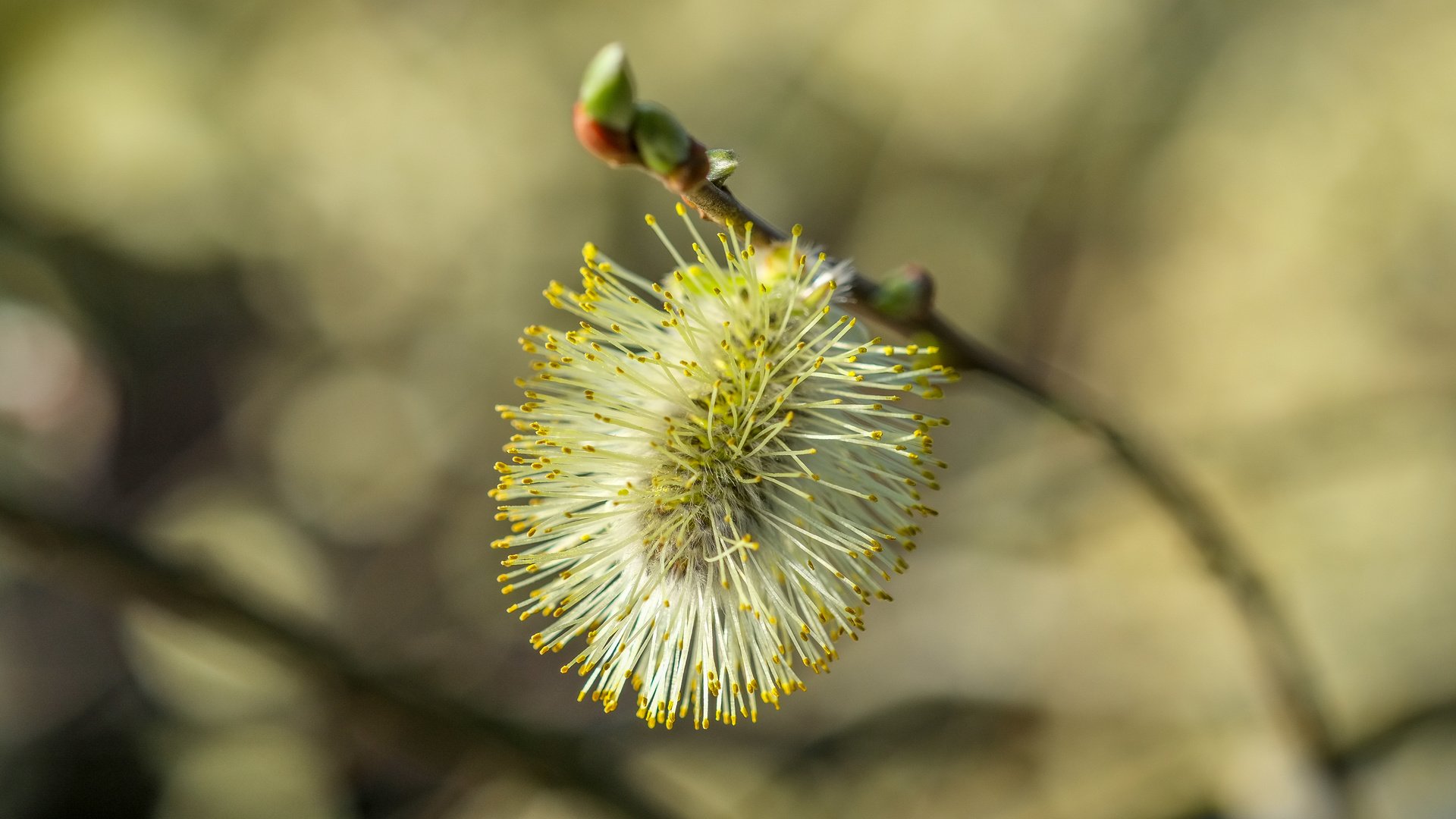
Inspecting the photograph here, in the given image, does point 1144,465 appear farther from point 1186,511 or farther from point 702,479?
point 702,479

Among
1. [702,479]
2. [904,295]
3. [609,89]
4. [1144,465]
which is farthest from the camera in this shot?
[1144,465]

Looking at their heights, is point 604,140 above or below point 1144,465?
below

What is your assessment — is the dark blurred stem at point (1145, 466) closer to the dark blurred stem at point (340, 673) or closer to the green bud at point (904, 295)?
the green bud at point (904, 295)

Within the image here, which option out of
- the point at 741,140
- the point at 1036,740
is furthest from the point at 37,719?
the point at 1036,740

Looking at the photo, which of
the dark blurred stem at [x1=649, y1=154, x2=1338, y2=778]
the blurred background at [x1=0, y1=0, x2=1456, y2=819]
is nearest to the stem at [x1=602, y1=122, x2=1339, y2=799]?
the dark blurred stem at [x1=649, y1=154, x2=1338, y2=778]

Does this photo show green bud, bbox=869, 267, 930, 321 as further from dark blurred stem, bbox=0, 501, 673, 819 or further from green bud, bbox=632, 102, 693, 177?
dark blurred stem, bbox=0, 501, 673, 819

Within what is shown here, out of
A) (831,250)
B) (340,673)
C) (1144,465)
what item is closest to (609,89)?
(1144,465)

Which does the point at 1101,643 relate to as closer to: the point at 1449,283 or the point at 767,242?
the point at 1449,283
